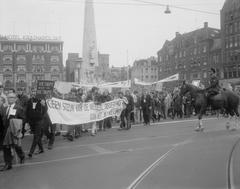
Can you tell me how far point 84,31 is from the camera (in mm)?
38469

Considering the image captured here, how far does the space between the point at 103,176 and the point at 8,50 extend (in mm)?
102894

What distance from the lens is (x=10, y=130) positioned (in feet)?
33.2

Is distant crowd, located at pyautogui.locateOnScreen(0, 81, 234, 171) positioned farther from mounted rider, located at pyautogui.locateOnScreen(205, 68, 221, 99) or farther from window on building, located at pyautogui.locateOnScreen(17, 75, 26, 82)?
window on building, located at pyautogui.locateOnScreen(17, 75, 26, 82)

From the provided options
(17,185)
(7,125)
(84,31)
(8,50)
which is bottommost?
(17,185)

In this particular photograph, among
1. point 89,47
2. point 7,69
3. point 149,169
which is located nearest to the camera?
point 149,169

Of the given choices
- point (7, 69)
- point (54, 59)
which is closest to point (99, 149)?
point (54, 59)

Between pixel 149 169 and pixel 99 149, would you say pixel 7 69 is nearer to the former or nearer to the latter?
pixel 99 149

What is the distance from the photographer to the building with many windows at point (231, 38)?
278ft

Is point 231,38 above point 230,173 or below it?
above

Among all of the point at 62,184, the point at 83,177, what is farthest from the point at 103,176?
the point at 62,184

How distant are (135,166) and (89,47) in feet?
99.1

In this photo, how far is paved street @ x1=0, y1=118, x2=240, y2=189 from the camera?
25.6 feet

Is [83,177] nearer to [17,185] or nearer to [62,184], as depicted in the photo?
[62,184]

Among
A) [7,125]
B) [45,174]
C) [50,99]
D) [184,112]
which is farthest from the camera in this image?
A: [184,112]
